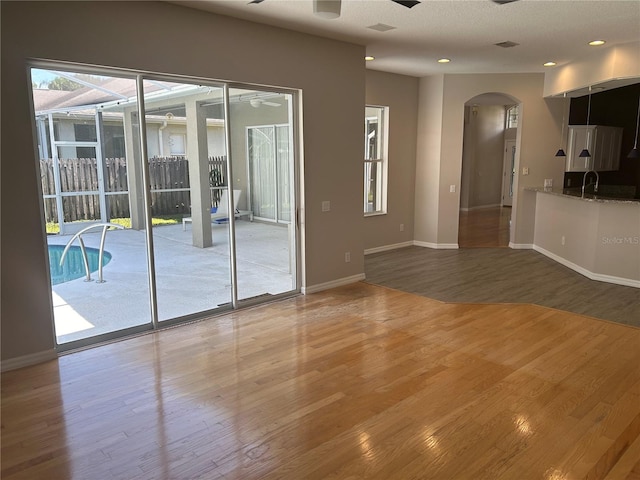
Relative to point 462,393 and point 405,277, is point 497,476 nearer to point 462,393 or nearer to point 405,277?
point 462,393

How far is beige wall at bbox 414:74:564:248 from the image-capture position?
7.34 m

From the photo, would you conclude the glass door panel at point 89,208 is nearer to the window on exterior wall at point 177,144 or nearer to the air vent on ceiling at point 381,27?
the window on exterior wall at point 177,144

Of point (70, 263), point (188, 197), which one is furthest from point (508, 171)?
point (70, 263)

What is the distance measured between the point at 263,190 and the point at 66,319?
89.7 inches

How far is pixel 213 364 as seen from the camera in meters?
3.57

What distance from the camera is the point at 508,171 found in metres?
13.6

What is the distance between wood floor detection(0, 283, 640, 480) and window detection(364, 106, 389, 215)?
3420mm

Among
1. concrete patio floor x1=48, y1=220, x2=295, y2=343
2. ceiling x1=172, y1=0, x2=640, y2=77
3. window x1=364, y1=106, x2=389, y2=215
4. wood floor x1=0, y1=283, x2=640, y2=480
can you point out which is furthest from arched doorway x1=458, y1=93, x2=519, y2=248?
wood floor x1=0, y1=283, x2=640, y2=480

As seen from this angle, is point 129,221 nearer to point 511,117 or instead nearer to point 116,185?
point 116,185

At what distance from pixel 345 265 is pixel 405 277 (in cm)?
87

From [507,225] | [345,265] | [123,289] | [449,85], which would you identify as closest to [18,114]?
[123,289]

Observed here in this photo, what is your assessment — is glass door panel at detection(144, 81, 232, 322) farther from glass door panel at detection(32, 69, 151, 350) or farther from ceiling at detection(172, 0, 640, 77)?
ceiling at detection(172, 0, 640, 77)

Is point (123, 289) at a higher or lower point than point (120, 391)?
higher

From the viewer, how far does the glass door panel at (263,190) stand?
480cm
